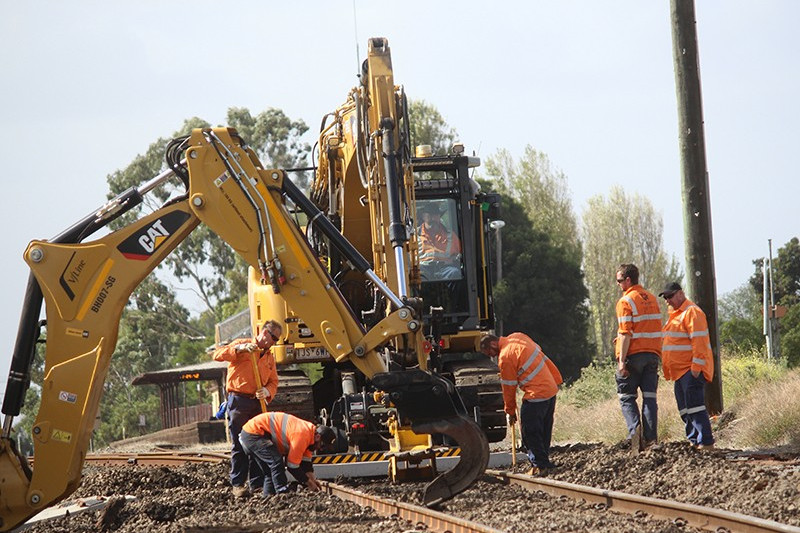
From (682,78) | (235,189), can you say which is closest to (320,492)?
(235,189)

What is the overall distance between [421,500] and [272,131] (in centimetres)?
5189

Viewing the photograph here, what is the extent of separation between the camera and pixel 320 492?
39.2 feet

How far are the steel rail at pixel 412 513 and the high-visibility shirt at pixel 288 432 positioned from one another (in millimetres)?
565

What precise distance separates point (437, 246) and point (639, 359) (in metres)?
3.37

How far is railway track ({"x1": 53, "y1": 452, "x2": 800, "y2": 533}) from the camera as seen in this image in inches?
317

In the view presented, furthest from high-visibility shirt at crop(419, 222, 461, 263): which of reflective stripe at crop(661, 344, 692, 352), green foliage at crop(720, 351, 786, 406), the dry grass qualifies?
green foliage at crop(720, 351, 786, 406)

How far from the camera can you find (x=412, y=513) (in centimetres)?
981

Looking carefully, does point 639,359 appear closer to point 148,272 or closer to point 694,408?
point 694,408

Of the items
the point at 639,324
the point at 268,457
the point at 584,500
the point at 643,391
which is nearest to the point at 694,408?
the point at 643,391

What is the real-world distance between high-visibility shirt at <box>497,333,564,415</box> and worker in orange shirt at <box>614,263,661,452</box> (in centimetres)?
78

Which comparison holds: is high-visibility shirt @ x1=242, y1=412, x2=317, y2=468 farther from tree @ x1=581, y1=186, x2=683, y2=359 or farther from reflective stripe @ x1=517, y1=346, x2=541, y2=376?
tree @ x1=581, y1=186, x2=683, y2=359

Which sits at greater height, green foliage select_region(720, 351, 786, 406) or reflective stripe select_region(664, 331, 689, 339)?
reflective stripe select_region(664, 331, 689, 339)

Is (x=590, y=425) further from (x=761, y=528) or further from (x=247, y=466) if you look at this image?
(x=761, y=528)

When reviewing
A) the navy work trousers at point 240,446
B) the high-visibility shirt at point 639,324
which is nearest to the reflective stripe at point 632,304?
the high-visibility shirt at point 639,324
